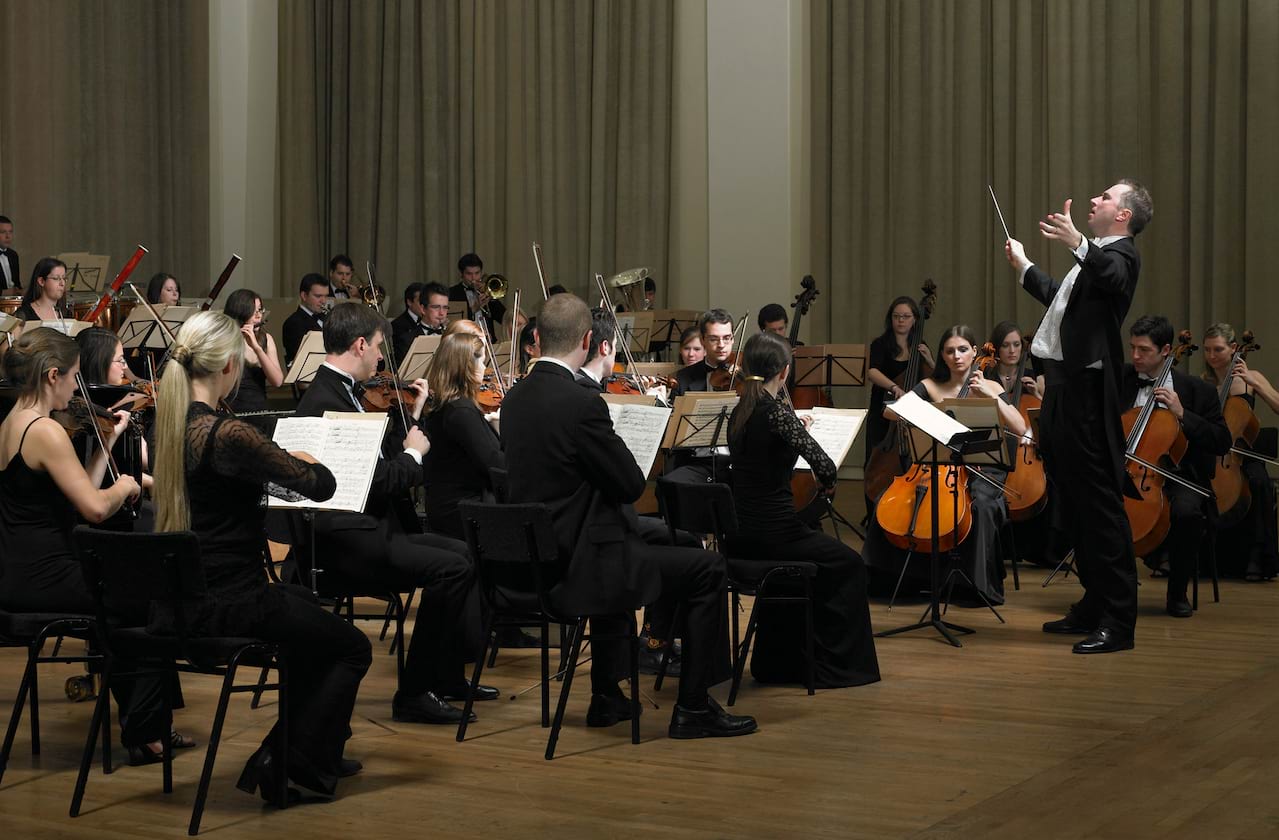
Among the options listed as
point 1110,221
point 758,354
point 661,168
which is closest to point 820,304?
point 661,168

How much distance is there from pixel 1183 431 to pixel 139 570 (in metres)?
4.24

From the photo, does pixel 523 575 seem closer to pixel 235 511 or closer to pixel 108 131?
pixel 235 511

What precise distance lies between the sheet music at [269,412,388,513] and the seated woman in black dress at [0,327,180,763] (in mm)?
441

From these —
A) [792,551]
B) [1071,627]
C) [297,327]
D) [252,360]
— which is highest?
[297,327]

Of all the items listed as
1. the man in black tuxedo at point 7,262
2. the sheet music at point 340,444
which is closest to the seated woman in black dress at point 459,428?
the sheet music at point 340,444

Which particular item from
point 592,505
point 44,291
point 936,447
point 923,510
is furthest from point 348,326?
point 44,291

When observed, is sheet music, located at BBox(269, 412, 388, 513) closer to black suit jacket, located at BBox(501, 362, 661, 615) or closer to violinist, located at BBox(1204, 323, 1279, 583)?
black suit jacket, located at BBox(501, 362, 661, 615)

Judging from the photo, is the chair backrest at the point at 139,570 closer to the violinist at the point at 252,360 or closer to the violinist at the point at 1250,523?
the violinist at the point at 252,360

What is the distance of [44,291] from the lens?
24.4 feet

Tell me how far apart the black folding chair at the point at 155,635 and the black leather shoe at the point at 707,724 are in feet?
3.63

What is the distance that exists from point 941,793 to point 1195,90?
7443 mm

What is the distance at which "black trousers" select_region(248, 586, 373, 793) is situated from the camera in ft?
10.7

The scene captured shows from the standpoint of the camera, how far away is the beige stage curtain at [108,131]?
11156 mm

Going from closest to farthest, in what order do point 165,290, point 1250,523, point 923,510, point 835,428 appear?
1. point 835,428
2. point 923,510
3. point 1250,523
4. point 165,290
